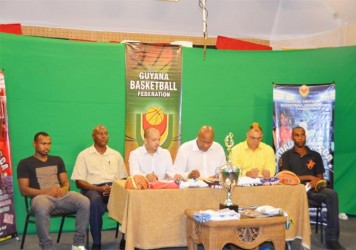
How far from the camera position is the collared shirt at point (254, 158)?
5.38m

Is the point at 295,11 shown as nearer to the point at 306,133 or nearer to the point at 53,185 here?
the point at 306,133

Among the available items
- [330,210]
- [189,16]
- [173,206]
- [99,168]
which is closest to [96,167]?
[99,168]

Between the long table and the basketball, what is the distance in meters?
1.45

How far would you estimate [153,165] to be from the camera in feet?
16.2

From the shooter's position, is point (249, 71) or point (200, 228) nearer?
point (200, 228)

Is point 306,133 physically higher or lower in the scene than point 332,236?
higher

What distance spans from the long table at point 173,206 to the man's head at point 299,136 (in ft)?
3.82

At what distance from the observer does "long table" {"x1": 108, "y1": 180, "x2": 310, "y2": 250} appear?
4.01 metres

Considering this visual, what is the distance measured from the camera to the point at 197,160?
514 centimetres

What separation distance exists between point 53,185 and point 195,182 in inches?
58.9

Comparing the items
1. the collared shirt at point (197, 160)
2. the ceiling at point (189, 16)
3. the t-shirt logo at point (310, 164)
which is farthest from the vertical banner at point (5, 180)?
the t-shirt logo at point (310, 164)

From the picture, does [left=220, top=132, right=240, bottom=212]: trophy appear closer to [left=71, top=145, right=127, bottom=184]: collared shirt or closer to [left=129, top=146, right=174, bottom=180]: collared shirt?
[left=129, top=146, right=174, bottom=180]: collared shirt

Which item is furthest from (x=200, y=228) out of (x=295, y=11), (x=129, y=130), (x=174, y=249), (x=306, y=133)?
(x=295, y=11)

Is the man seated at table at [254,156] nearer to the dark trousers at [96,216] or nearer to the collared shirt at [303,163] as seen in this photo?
the collared shirt at [303,163]
